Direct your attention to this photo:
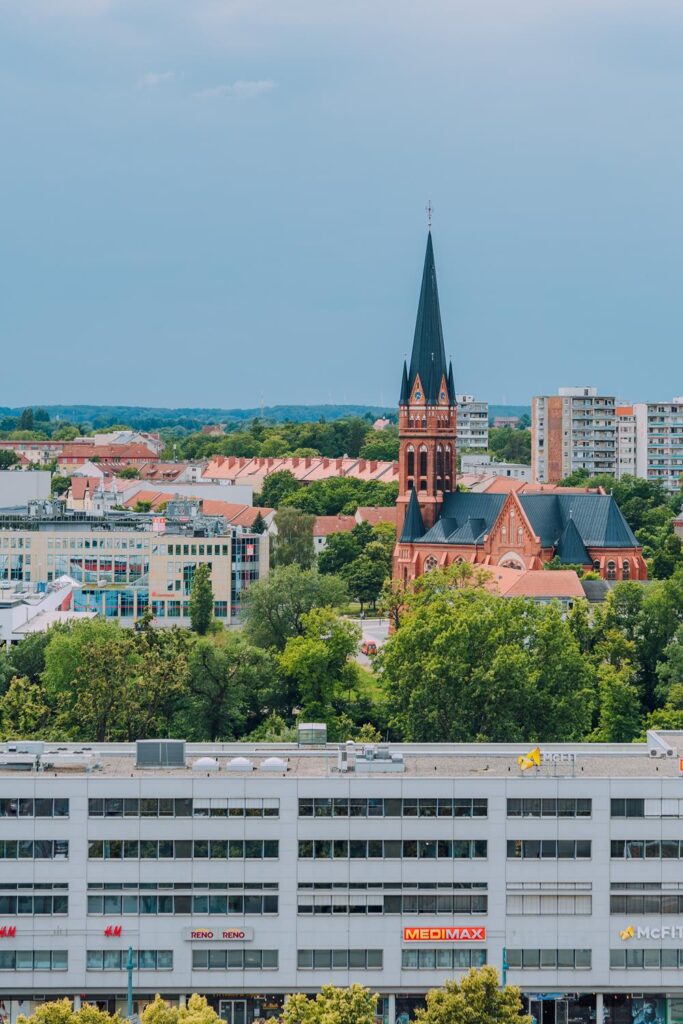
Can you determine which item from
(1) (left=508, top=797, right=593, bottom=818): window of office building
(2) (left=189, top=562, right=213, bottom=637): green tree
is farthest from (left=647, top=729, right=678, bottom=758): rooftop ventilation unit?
(2) (left=189, top=562, right=213, bottom=637): green tree

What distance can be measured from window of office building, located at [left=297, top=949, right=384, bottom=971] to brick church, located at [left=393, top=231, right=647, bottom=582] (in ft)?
321

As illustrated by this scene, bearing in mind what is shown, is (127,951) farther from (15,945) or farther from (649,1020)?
(649,1020)

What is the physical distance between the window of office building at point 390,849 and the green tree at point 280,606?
59.9 metres

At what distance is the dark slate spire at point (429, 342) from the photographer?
Result: 580 feet

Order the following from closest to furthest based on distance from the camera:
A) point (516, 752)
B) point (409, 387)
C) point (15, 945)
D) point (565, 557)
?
point (15, 945) → point (516, 752) → point (565, 557) → point (409, 387)

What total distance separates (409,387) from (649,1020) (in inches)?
4527

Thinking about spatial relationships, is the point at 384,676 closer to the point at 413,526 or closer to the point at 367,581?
the point at 413,526

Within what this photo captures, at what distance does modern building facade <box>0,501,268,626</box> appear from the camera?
16212 cm

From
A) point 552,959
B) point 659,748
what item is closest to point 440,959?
point 552,959

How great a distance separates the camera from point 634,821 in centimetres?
6762

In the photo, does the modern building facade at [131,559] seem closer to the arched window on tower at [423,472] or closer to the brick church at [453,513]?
the brick church at [453,513]

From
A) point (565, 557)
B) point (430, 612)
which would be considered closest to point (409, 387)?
point (565, 557)

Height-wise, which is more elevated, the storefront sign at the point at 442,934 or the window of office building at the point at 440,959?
the storefront sign at the point at 442,934

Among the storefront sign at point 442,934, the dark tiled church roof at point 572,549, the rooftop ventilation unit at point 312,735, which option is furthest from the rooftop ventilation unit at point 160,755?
the dark tiled church roof at point 572,549
